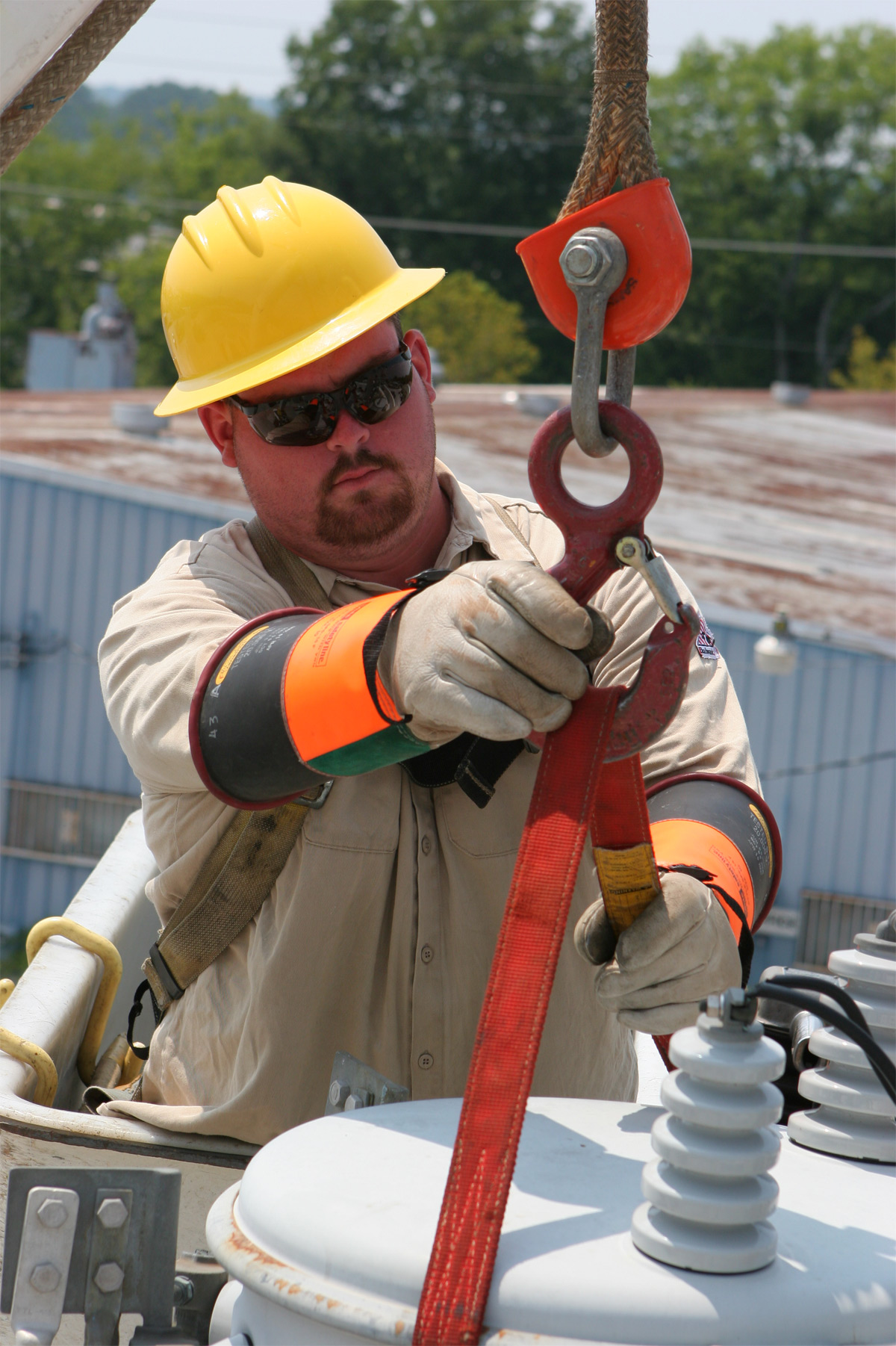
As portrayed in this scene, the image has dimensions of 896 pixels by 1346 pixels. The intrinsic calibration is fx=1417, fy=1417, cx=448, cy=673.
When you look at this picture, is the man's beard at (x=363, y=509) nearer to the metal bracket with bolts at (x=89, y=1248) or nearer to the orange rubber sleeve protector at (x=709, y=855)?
the orange rubber sleeve protector at (x=709, y=855)

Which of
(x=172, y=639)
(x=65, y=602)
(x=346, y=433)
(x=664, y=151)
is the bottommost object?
(x=65, y=602)

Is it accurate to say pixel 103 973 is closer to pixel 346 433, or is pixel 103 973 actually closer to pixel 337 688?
pixel 346 433

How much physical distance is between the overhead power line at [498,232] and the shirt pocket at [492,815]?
45.7 metres

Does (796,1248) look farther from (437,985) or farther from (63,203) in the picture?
(63,203)

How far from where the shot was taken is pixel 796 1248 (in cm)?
129

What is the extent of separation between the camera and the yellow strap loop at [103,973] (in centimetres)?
307

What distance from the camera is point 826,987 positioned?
1.42m

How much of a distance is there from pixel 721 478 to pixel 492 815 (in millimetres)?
12951

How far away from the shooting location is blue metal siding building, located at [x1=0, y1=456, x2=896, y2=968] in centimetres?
1080

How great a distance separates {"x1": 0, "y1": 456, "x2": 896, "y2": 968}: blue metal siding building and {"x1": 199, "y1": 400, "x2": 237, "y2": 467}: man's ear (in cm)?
801

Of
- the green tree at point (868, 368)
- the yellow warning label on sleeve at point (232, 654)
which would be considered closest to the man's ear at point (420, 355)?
the yellow warning label on sleeve at point (232, 654)

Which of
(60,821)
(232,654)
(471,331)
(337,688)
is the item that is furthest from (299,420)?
(471,331)

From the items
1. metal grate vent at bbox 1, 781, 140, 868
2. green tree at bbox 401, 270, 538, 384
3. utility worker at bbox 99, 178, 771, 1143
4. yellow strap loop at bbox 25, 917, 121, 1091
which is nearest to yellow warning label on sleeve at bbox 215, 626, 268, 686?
utility worker at bbox 99, 178, 771, 1143

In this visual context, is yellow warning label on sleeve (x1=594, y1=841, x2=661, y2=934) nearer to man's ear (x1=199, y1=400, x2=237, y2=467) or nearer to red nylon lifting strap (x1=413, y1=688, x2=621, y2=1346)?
red nylon lifting strap (x1=413, y1=688, x2=621, y2=1346)
